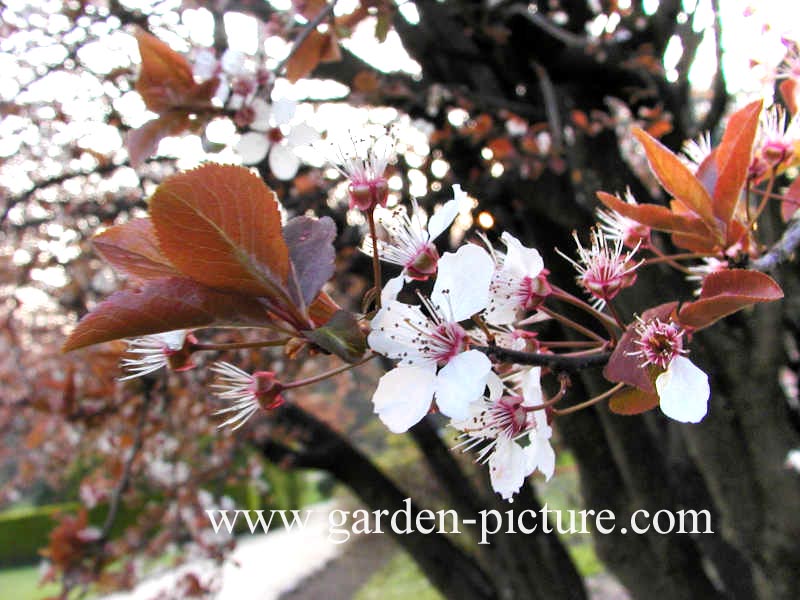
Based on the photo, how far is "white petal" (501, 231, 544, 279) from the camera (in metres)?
0.57

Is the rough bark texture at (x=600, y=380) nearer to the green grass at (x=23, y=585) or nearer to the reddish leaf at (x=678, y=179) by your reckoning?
the reddish leaf at (x=678, y=179)

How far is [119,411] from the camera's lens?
7.67ft

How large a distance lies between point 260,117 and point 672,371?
0.70 m

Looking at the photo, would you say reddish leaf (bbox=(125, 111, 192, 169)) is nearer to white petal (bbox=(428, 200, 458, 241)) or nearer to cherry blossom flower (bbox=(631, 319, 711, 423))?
white petal (bbox=(428, 200, 458, 241))

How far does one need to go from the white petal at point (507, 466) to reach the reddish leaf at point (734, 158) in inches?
11.9

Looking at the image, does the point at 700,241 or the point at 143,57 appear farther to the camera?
the point at 143,57

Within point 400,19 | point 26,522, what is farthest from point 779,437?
point 26,522

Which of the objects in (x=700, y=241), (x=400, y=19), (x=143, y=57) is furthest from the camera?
(x=400, y=19)

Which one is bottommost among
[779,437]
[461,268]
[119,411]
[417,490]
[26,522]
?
[26,522]

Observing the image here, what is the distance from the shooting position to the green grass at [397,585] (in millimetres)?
6027

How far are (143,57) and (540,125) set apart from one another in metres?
1.54

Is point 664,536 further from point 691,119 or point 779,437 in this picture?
point 691,119

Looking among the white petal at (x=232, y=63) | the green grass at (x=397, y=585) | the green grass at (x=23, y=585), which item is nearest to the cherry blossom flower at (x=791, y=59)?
the white petal at (x=232, y=63)

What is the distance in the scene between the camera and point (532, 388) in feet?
1.89
